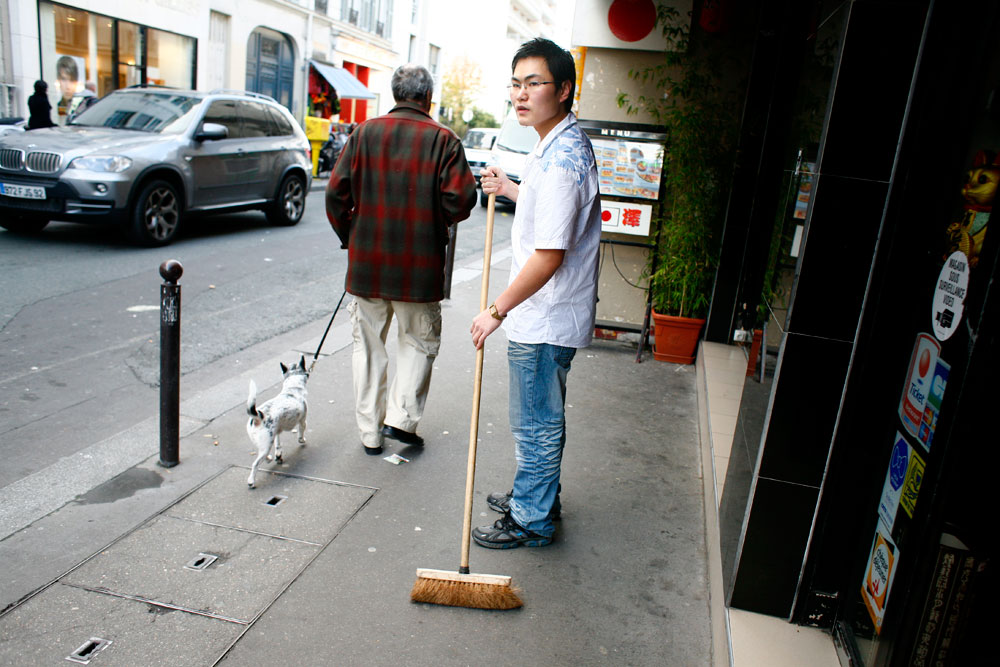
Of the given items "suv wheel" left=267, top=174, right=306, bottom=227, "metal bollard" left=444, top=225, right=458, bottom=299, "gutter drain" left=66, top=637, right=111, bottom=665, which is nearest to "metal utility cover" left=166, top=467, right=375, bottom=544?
"gutter drain" left=66, top=637, right=111, bottom=665

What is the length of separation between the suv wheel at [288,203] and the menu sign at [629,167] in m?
6.91

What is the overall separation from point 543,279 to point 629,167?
3889 mm

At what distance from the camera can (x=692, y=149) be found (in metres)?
6.11

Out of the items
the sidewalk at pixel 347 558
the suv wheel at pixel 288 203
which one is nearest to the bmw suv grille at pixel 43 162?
the suv wheel at pixel 288 203

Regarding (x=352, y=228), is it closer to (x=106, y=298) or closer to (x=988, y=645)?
(x=988, y=645)

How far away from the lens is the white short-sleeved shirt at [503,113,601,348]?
2912 millimetres

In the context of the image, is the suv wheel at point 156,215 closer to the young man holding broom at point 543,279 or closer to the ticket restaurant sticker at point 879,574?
the young man holding broom at point 543,279

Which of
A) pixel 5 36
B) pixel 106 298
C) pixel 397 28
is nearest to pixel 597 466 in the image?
pixel 106 298

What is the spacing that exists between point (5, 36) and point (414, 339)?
54.2ft

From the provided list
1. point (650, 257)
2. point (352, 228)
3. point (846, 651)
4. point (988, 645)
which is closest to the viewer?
point (988, 645)

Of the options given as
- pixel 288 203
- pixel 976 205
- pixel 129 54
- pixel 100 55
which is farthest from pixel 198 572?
pixel 129 54

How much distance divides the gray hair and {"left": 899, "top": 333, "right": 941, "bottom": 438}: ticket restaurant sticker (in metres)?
2.76

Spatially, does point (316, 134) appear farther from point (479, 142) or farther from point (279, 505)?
point (279, 505)

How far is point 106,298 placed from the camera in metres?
7.08
